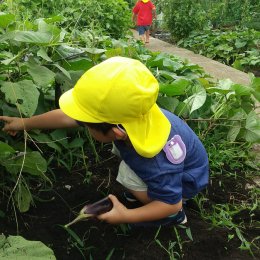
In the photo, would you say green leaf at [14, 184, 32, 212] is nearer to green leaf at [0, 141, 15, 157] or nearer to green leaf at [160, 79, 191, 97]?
green leaf at [0, 141, 15, 157]

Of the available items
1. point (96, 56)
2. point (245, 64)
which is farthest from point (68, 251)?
point (245, 64)

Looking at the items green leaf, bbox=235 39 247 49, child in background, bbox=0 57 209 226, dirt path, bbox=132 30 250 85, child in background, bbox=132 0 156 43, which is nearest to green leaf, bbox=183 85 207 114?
child in background, bbox=0 57 209 226

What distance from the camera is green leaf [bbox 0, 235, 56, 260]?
1.13 m

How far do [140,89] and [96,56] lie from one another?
0.83 meters

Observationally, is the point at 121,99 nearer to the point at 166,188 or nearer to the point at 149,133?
the point at 149,133

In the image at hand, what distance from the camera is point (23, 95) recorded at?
4.95ft

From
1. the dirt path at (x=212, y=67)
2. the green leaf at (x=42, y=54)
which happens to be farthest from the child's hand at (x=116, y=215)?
the dirt path at (x=212, y=67)

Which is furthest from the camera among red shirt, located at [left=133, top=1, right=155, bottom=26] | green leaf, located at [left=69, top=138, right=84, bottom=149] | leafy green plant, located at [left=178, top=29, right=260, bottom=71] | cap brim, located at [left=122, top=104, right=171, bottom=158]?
red shirt, located at [left=133, top=1, right=155, bottom=26]

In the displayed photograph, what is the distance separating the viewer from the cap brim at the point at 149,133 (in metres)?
1.37

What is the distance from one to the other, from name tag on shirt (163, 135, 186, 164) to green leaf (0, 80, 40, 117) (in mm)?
492

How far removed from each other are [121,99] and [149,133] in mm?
201

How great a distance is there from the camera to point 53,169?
1958mm

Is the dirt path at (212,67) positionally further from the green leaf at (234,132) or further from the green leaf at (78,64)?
the green leaf at (78,64)

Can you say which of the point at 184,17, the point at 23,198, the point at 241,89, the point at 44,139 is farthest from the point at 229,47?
the point at 23,198
